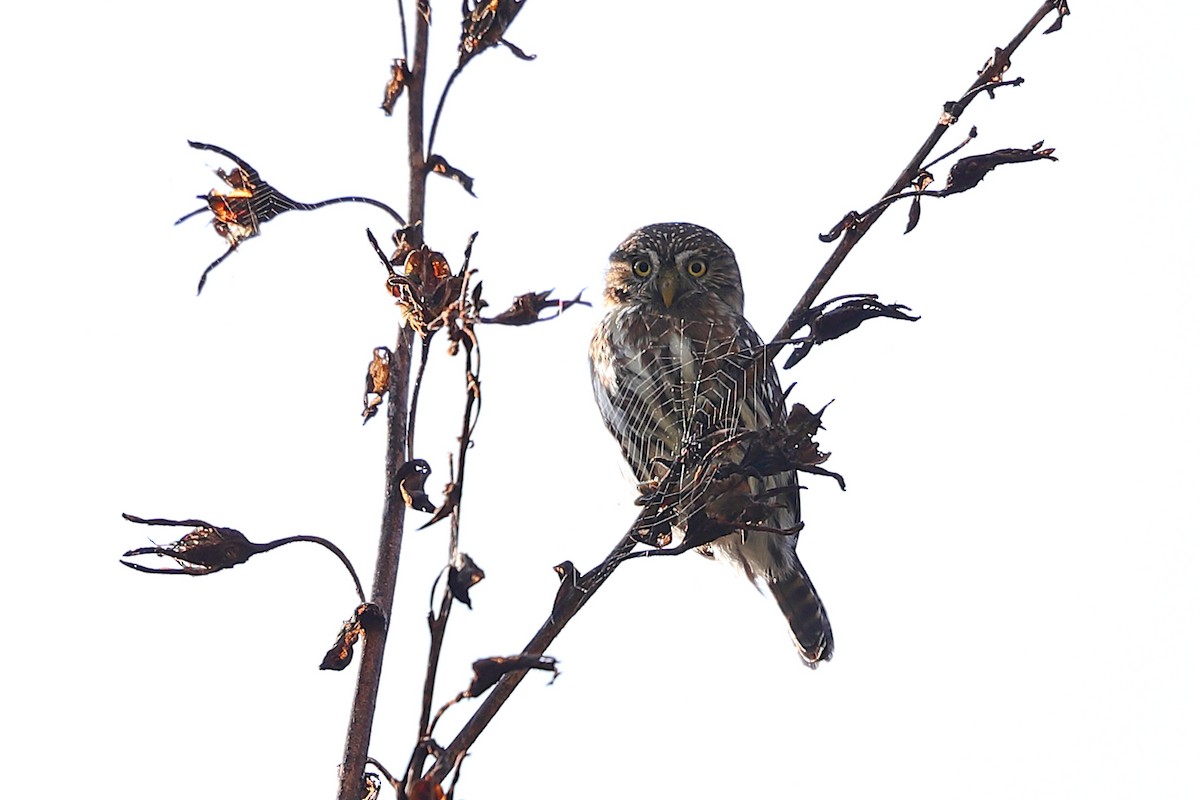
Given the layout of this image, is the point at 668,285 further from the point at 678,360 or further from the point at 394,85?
the point at 394,85

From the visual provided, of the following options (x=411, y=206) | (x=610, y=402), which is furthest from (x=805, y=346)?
(x=610, y=402)

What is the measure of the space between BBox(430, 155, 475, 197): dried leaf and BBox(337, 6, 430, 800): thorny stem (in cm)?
5

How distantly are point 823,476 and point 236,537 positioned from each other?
3.26 ft

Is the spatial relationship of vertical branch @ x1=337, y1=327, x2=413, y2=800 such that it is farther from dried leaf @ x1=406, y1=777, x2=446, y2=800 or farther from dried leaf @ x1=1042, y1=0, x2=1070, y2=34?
dried leaf @ x1=1042, y1=0, x2=1070, y2=34

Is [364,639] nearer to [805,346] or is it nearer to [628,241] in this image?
[805,346]

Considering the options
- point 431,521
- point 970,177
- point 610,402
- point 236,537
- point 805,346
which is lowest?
point 431,521

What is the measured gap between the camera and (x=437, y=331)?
82.9 inches

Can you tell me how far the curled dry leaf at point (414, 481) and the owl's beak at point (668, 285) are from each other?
3.15 m

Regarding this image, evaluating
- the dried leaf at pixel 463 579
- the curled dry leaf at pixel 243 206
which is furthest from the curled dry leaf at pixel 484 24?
the dried leaf at pixel 463 579

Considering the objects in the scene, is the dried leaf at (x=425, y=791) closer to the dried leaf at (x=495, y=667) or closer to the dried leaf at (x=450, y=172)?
the dried leaf at (x=495, y=667)

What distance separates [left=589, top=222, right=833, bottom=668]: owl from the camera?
14.5 feet

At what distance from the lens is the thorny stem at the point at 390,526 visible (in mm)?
2203

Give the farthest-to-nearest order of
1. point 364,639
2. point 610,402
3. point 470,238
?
point 610,402
point 364,639
point 470,238

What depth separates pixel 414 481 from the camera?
2.28 metres
